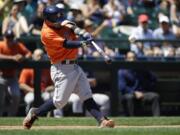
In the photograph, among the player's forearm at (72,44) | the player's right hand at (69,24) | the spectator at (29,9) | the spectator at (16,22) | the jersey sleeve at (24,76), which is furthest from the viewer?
the spectator at (29,9)

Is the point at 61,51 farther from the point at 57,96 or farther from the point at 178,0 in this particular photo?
the point at 178,0

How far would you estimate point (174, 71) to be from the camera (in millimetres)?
13617

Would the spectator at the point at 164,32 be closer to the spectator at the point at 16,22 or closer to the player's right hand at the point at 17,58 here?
the spectator at the point at 16,22

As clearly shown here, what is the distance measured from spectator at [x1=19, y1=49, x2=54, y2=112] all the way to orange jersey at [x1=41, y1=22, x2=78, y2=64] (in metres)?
3.99

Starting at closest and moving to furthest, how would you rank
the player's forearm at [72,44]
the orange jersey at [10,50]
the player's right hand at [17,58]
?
the player's forearm at [72,44], the player's right hand at [17,58], the orange jersey at [10,50]

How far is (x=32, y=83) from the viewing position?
42.9 ft

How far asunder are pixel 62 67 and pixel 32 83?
4.40 m

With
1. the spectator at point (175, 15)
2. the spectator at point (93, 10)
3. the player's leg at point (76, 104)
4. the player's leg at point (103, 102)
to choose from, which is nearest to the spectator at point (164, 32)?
the spectator at point (175, 15)

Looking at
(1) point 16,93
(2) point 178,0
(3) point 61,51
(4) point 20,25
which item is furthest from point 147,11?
(3) point 61,51

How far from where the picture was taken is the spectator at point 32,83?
12727mm

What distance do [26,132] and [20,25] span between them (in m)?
5.87

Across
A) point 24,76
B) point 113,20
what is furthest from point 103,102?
point 113,20

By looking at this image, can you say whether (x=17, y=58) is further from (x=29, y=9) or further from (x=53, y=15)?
(x=53, y=15)

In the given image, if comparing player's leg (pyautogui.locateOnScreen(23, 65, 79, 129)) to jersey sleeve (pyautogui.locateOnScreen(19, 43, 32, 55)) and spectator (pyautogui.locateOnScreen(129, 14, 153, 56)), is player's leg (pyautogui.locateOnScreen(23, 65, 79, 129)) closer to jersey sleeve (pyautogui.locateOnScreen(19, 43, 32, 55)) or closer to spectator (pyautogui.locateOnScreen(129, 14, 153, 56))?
jersey sleeve (pyautogui.locateOnScreen(19, 43, 32, 55))
